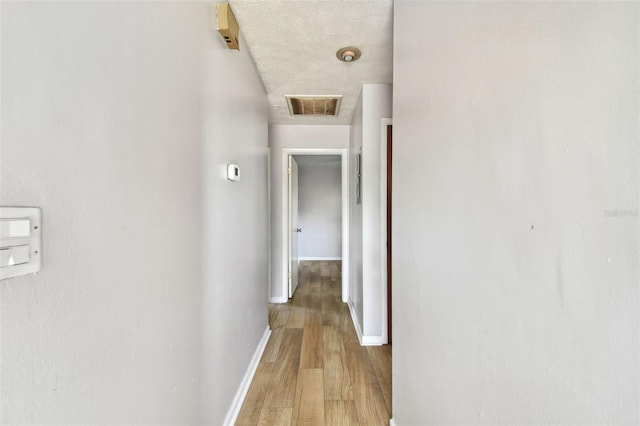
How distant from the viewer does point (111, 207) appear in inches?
26.7

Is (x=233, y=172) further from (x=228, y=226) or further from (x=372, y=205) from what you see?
(x=372, y=205)

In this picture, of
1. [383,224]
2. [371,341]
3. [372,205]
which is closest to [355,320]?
[371,341]

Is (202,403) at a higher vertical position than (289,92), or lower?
lower

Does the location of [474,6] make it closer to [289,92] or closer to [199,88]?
[199,88]

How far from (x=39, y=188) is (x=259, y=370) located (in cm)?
197

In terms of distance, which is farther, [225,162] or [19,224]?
[225,162]

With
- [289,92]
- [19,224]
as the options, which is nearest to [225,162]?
[19,224]

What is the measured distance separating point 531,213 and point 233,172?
1.38 meters

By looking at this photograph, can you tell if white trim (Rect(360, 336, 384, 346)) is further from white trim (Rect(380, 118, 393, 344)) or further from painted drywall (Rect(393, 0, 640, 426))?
painted drywall (Rect(393, 0, 640, 426))

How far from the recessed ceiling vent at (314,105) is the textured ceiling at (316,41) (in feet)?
0.40

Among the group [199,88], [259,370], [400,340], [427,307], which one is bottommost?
[259,370]

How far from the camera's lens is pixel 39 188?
0.51 m

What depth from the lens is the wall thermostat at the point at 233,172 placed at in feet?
4.99

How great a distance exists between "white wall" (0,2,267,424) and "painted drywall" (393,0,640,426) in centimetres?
93
